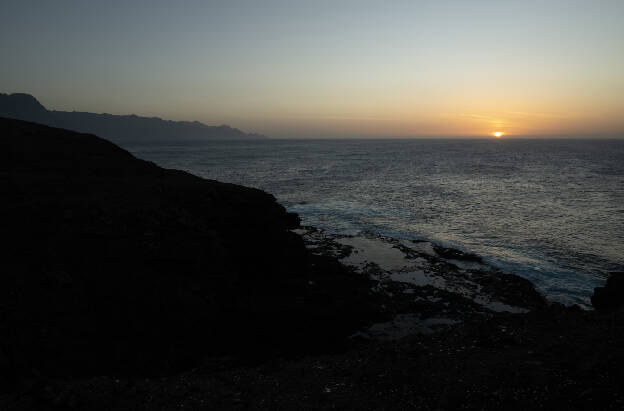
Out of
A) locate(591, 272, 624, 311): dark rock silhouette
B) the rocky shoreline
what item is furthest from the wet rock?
locate(591, 272, 624, 311): dark rock silhouette

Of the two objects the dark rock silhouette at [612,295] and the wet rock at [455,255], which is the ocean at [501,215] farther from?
the dark rock silhouette at [612,295]

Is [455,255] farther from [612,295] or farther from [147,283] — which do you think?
[147,283]

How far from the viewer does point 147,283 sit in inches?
677

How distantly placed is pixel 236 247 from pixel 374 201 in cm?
3363

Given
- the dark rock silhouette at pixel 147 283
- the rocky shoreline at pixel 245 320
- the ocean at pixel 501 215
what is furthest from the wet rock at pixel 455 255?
the dark rock silhouette at pixel 147 283

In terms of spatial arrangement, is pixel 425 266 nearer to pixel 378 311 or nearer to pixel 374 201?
pixel 378 311

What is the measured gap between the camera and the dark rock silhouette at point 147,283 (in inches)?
550

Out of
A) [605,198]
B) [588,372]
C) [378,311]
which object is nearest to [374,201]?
[605,198]

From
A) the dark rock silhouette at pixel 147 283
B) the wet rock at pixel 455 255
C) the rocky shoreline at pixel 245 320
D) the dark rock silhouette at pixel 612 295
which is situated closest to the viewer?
the rocky shoreline at pixel 245 320

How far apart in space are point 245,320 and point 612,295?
58.3 feet

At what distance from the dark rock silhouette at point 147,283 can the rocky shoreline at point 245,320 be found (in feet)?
0.25

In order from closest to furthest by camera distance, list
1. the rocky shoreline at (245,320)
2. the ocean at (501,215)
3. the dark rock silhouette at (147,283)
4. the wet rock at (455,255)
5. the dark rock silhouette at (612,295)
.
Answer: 1. the rocky shoreline at (245,320)
2. the dark rock silhouette at (147,283)
3. the dark rock silhouette at (612,295)
4. the ocean at (501,215)
5. the wet rock at (455,255)

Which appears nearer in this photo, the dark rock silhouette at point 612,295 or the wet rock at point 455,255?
the dark rock silhouette at point 612,295

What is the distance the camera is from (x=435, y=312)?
65.3 ft
